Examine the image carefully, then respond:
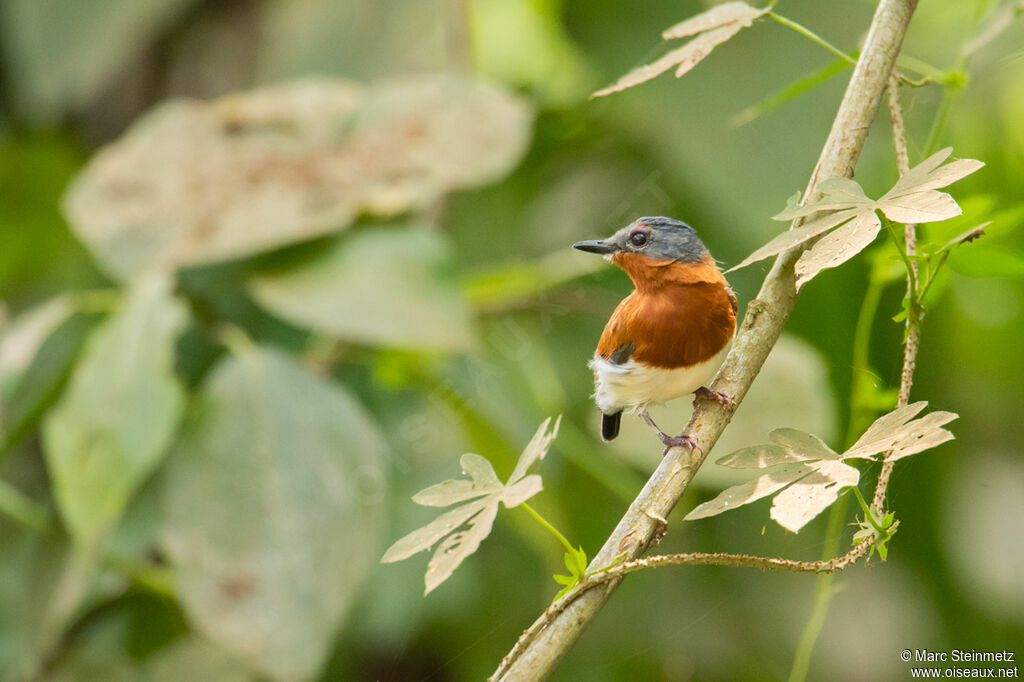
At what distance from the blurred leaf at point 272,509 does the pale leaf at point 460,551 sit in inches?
23.8

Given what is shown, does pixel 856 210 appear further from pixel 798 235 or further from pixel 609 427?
pixel 609 427

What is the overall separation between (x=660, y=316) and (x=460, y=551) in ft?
0.42

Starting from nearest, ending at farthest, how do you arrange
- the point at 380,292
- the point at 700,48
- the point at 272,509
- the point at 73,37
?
the point at 700,48 < the point at 272,509 < the point at 380,292 < the point at 73,37

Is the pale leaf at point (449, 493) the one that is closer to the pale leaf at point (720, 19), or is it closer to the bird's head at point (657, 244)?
the bird's head at point (657, 244)

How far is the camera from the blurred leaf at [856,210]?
0.27m

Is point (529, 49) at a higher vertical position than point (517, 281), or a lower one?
higher

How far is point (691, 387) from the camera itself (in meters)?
0.31

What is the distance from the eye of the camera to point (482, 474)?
291mm

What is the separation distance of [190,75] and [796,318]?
51.4 inches

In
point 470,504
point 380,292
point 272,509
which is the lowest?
point 272,509

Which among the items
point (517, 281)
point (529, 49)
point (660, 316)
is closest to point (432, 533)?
point (660, 316)

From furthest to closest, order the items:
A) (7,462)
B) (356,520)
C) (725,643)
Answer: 1. (7,462)
2. (356,520)
3. (725,643)

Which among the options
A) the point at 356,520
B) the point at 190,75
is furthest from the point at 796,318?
the point at 190,75

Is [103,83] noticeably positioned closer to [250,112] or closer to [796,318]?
[250,112]
